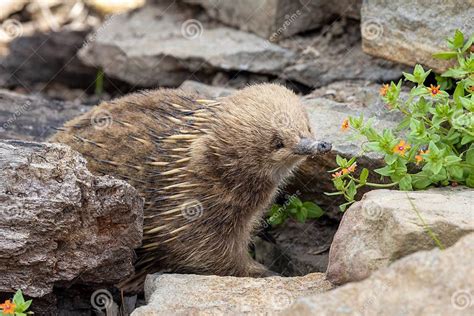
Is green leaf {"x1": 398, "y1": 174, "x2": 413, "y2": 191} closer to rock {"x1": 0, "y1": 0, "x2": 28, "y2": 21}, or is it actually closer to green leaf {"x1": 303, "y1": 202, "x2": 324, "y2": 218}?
green leaf {"x1": 303, "y1": 202, "x2": 324, "y2": 218}

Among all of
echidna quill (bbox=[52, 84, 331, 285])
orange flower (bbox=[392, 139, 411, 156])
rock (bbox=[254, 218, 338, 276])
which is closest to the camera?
orange flower (bbox=[392, 139, 411, 156])

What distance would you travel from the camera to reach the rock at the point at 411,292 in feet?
8.64

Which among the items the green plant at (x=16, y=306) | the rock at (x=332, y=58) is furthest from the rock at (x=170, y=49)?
the green plant at (x=16, y=306)

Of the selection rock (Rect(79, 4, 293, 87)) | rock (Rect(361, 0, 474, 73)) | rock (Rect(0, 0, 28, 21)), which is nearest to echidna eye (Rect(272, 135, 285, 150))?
rock (Rect(361, 0, 474, 73))

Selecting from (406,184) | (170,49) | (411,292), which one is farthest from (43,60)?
(411,292)

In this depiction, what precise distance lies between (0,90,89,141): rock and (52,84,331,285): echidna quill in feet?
3.24

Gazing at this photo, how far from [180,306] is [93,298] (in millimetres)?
843

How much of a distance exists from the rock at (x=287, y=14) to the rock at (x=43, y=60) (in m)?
1.81

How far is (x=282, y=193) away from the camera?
4.75 meters

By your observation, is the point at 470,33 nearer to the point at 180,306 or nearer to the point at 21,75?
the point at 180,306

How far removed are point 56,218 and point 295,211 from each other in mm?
1520

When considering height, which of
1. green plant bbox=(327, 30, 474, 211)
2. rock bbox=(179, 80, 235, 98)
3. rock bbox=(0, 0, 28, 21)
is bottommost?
green plant bbox=(327, 30, 474, 211)

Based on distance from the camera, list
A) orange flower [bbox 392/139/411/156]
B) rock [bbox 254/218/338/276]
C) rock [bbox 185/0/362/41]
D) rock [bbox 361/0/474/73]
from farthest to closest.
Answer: rock [bbox 185/0/362/41], rock [bbox 254/218/338/276], rock [bbox 361/0/474/73], orange flower [bbox 392/139/411/156]

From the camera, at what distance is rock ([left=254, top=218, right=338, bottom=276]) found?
4645 mm
